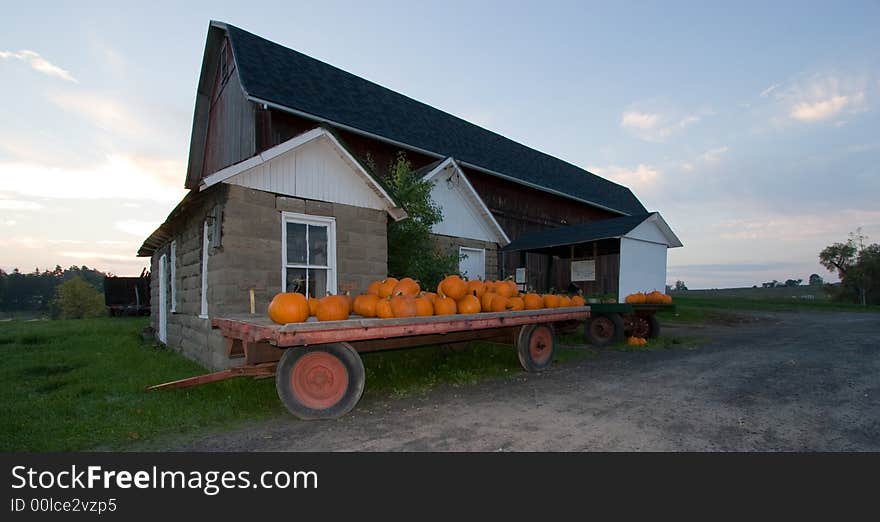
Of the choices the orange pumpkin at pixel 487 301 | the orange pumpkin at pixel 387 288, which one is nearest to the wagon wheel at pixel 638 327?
the orange pumpkin at pixel 487 301

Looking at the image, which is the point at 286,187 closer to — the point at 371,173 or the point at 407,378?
the point at 371,173

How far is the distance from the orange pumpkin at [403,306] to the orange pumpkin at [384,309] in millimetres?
44

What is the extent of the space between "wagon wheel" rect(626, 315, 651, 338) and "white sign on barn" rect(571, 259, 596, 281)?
12.1 feet

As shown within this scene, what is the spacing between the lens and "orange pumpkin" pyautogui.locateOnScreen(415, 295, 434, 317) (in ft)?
19.5

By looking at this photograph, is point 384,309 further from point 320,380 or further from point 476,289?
point 476,289

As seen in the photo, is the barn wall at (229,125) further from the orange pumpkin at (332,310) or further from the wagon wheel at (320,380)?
the wagon wheel at (320,380)

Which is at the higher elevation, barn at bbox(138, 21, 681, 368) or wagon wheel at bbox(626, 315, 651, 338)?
barn at bbox(138, 21, 681, 368)

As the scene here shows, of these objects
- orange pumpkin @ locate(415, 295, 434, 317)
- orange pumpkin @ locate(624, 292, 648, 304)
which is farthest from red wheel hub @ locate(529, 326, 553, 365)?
orange pumpkin @ locate(624, 292, 648, 304)

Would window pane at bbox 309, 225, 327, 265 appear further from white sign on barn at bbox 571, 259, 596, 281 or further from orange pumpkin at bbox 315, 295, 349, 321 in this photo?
white sign on barn at bbox 571, 259, 596, 281

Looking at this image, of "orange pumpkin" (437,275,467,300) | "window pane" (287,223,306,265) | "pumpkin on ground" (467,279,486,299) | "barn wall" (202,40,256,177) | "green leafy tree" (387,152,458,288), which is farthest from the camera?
"barn wall" (202,40,256,177)

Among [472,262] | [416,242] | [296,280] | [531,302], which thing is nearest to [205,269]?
[296,280]

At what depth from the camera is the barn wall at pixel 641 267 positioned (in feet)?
49.3

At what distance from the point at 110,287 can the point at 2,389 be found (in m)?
22.5
